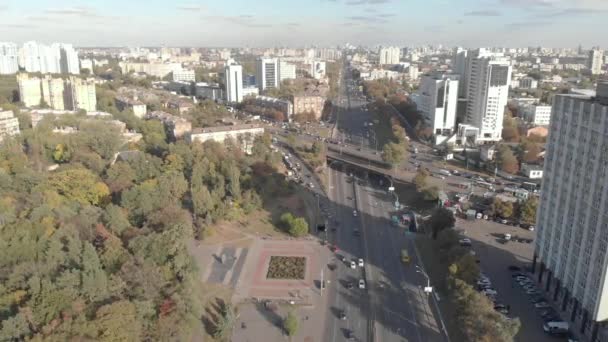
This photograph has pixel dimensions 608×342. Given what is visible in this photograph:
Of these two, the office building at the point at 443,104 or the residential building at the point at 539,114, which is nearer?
the office building at the point at 443,104

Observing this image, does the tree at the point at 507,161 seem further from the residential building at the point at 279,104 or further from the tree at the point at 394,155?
the residential building at the point at 279,104

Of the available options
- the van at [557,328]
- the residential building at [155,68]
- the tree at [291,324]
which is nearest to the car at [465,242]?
the van at [557,328]

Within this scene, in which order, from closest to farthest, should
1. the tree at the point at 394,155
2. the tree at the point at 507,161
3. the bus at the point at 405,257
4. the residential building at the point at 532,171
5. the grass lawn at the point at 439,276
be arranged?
1. the grass lawn at the point at 439,276
2. the bus at the point at 405,257
3. the residential building at the point at 532,171
4. the tree at the point at 507,161
5. the tree at the point at 394,155

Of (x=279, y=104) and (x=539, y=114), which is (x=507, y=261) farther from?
(x=279, y=104)

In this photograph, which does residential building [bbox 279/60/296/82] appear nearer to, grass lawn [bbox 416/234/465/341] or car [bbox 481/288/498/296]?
grass lawn [bbox 416/234/465/341]

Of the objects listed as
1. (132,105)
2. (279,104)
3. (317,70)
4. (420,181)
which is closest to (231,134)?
(132,105)

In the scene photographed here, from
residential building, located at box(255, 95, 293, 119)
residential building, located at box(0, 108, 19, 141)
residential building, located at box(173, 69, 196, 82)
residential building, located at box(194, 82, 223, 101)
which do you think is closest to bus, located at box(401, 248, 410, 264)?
residential building, located at box(0, 108, 19, 141)

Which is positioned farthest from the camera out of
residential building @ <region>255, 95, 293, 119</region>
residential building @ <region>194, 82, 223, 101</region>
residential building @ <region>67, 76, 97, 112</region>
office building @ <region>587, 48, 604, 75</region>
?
office building @ <region>587, 48, 604, 75</region>
